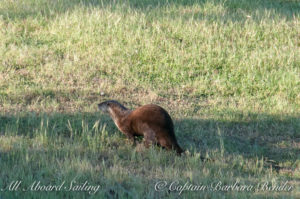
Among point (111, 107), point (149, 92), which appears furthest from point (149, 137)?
point (149, 92)

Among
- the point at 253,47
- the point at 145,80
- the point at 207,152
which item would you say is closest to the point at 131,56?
the point at 145,80

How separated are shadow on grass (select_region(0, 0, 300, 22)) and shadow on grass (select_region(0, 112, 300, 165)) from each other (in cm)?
380

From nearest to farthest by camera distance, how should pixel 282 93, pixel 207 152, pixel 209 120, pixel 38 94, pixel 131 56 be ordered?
Result: 1. pixel 207 152
2. pixel 209 120
3. pixel 38 94
4. pixel 282 93
5. pixel 131 56

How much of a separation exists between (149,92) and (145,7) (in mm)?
3663

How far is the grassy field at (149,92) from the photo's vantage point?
5621mm

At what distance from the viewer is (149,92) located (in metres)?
8.68

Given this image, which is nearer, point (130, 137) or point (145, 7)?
point (130, 137)

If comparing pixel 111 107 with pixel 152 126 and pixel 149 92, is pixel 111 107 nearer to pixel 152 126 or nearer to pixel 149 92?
pixel 152 126

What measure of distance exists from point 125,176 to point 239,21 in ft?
20.9

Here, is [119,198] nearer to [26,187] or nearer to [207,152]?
[26,187]

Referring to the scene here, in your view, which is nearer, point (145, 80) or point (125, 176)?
point (125, 176)

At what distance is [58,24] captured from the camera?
410 inches

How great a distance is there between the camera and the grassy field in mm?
5621

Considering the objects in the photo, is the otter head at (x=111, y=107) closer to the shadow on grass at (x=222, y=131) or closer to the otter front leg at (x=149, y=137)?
the shadow on grass at (x=222, y=131)
